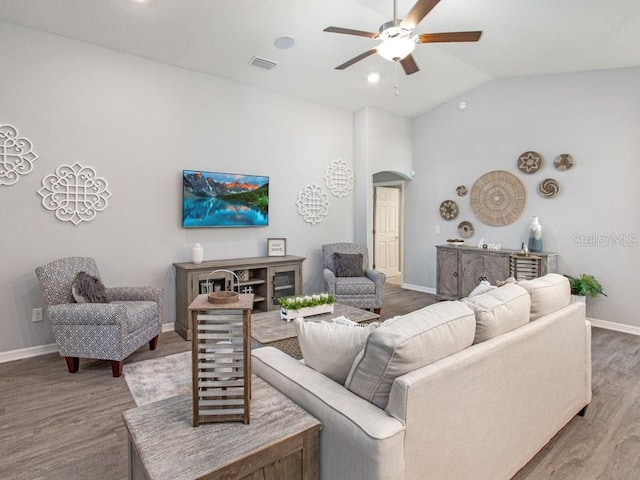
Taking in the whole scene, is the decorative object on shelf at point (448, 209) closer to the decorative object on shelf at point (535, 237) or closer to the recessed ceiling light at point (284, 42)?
the decorative object on shelf at point (535, 237)

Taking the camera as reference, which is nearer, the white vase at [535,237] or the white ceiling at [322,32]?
the white ceiling at [322,32]

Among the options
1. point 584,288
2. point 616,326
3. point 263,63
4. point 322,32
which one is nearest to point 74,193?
point 263,63

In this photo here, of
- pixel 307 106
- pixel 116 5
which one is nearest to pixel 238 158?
pixel 307 106

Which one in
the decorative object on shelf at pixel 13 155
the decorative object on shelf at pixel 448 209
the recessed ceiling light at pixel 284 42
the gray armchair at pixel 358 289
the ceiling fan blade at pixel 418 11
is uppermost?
the recessed ceiling light at pixel 284 42

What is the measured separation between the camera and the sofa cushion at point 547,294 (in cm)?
200

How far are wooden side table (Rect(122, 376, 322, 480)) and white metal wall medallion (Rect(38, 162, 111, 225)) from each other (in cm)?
302

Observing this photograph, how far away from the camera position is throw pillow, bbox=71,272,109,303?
3.10m

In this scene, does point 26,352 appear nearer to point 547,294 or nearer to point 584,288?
point 547,294

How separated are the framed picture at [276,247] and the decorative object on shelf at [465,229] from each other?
294cm

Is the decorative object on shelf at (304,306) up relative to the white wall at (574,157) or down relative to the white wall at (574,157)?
down

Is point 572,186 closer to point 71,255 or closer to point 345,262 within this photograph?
point 345,262

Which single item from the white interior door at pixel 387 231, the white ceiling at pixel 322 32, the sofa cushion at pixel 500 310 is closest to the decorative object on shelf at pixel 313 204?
the white ceiling at pixel 322 32

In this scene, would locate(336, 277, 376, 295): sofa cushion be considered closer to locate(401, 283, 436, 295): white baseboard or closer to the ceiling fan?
locate(401, 283, 436, 295): white baseboard

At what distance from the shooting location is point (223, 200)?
449 centimetres
